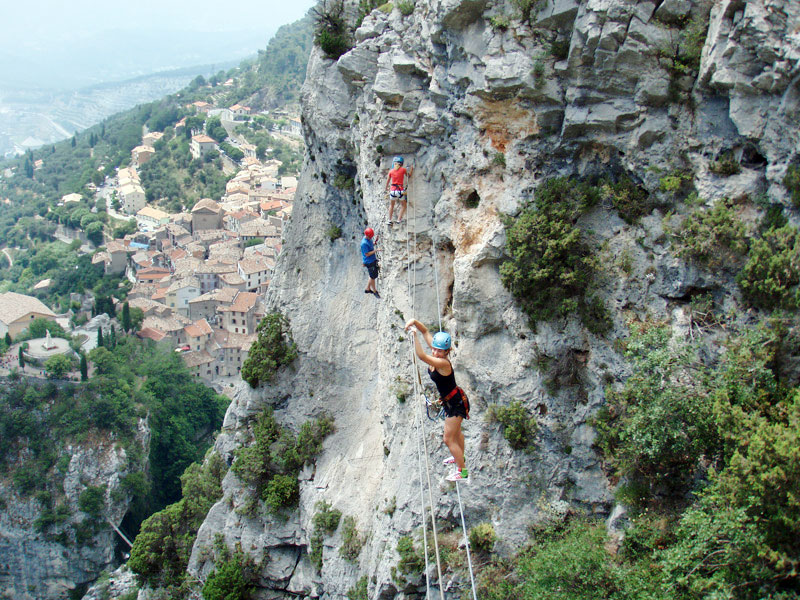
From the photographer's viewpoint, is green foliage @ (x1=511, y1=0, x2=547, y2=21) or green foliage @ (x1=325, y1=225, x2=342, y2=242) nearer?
green foliage @ (x1=511, y1=0, x2=547, y2=21)

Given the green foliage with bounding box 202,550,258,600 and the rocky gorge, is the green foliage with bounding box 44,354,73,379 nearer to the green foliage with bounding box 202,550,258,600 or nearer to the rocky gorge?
the green foliage with bounding box 202,550,258,600

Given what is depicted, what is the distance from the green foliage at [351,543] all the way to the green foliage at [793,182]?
482 inches

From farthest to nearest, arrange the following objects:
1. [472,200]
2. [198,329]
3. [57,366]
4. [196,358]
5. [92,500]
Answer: [198,329] → [196,358] → [57,366] → [92,500] → [472,200]

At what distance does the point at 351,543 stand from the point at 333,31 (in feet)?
52.2

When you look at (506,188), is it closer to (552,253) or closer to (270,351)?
(552,253)

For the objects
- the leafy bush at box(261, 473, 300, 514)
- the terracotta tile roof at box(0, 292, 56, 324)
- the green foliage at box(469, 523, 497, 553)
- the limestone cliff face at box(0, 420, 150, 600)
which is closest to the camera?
the green foliage at box(469, 523, 497, 553)

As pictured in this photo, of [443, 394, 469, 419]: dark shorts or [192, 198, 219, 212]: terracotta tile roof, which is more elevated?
[443, 394, 469, 419]: dark shorts

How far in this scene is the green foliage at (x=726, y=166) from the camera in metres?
9.15

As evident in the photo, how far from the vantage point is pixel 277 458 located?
1906 centimetres

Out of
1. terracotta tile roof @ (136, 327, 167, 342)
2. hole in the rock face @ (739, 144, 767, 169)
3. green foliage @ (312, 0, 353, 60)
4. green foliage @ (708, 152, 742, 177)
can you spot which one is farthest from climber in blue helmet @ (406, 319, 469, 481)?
terracotta tile roof @ (136, 327, 167, 342)

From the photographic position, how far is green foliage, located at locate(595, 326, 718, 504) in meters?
8.79

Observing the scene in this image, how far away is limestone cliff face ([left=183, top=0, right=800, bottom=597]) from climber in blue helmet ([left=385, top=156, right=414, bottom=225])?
0.98ft

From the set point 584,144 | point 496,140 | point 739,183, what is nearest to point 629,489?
point 739,183

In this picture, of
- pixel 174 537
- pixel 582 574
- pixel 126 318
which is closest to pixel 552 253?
pixel 582 574
